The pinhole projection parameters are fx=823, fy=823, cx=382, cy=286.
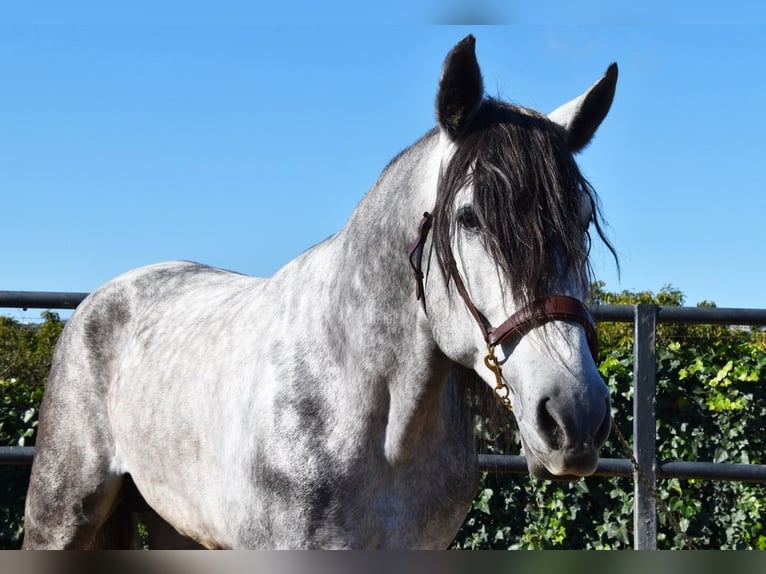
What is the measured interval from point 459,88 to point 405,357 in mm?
791

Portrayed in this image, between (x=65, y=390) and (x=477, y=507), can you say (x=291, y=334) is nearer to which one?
(x=65, y=390)

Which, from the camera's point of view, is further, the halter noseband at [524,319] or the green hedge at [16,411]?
the green hedge at [16,411]

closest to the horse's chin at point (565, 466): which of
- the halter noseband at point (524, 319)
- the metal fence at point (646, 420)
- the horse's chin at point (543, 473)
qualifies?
the horse's chin at point (543, 473)

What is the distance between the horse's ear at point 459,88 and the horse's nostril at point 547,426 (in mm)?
855

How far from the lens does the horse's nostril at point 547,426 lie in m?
1.93

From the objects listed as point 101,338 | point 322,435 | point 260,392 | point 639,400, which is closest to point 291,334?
point 260,392

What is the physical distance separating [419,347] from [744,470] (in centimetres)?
258

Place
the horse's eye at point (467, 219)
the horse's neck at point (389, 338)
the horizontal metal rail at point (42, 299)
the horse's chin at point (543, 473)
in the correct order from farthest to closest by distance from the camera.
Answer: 1. the horizontal metal rail at point (42, 299)
2. the horse's neck at point (389, 338)
3. the horse's eye at point (467, 219)
4. the horse's chin at point (543, 473)

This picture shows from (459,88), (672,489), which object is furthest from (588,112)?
(672,489)

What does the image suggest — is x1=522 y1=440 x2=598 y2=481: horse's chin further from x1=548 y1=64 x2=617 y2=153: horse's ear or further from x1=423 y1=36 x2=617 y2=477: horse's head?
x1=548 y1=64 x2=617 y2=153: horse's ear

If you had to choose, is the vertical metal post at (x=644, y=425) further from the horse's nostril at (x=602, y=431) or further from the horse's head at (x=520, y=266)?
the horse's nostril at (x=602, y=431)

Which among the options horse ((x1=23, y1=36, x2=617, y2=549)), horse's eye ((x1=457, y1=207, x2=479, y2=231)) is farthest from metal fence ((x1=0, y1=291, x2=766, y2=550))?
horse's eye ((x1=457, y1=207, x2=479, y2=231))

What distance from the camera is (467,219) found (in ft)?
7.11

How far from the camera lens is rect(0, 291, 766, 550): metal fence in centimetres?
416
